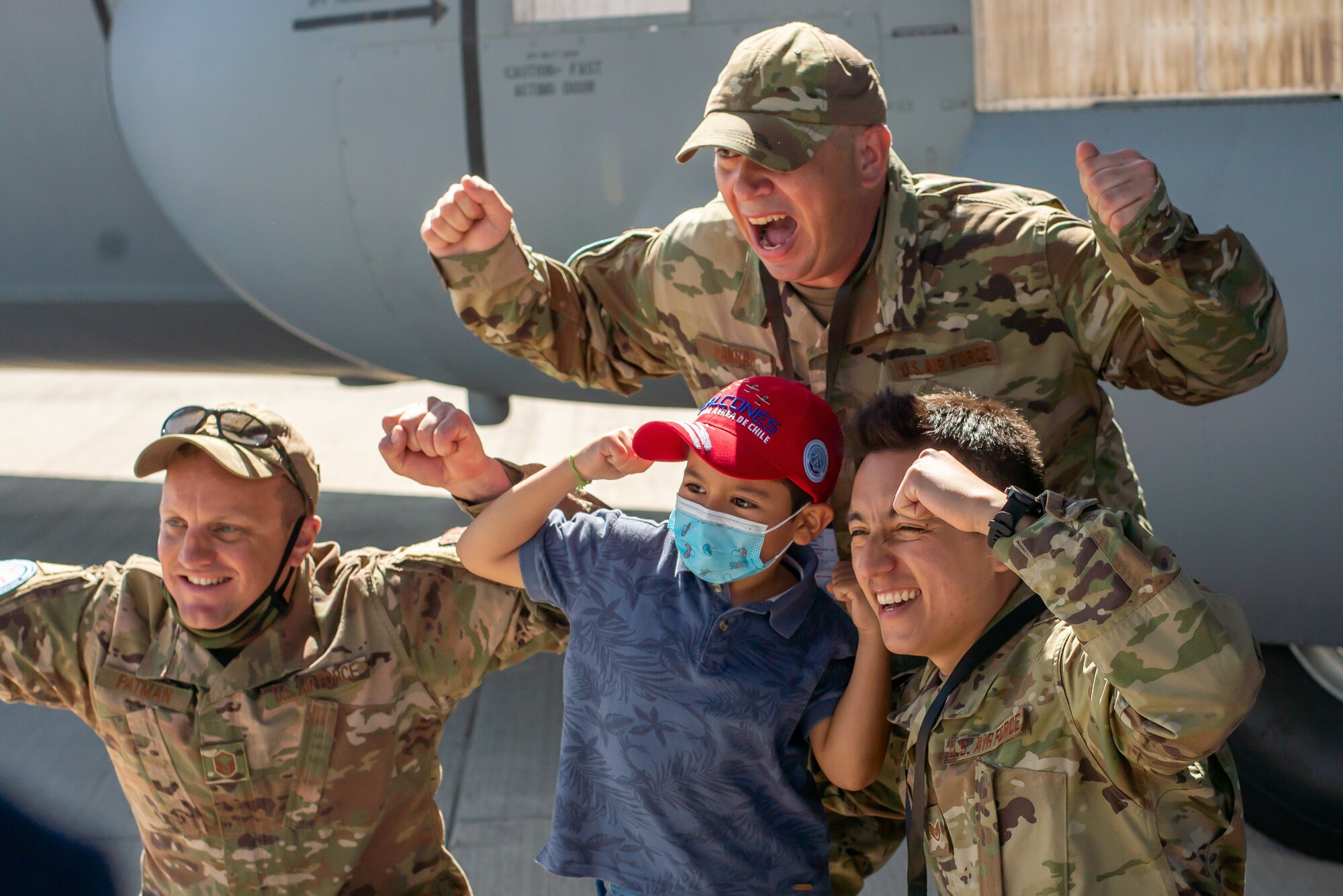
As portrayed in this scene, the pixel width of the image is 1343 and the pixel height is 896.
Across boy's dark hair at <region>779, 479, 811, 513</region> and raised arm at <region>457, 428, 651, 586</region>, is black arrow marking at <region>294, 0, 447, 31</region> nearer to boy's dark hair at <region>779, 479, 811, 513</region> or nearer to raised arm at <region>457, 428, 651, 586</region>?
raised arm at <region>457, 428, 651, 586</region>

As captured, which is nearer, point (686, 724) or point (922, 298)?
point (686, 724)

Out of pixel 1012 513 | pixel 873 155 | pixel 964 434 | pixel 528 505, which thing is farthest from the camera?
pixel 873 155

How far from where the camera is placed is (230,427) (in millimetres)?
2516

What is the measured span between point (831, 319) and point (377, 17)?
2282 millimetres

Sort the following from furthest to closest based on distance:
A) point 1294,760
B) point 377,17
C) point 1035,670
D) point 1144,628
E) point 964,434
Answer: point 377,17 < point 1294,760 < point 964,434 < point 1035,670 < point 1144,628

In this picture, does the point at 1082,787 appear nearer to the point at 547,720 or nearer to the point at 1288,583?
the point at 1288,583

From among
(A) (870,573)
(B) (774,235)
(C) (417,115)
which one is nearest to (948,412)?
(A) (870,573)

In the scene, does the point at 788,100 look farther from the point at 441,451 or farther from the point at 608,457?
the point at 441,451

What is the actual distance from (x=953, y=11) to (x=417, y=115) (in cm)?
171

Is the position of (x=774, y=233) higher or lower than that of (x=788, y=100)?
lower

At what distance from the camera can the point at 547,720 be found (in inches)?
191

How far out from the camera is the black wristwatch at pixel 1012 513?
1683 mm

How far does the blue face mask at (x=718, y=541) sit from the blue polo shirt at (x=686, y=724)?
81mm

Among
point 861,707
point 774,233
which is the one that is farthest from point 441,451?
point 861,707
